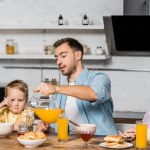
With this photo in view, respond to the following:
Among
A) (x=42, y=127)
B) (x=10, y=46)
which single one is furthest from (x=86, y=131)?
(x=10, y=46)

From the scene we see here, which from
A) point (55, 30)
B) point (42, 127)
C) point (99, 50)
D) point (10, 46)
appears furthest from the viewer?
point (55, 30)

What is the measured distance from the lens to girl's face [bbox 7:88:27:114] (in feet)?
9.29

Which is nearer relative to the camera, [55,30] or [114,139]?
[114,139]

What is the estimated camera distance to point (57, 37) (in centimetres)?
484

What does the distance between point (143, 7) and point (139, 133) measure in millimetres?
2670

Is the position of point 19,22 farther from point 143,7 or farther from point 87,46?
point 143,7

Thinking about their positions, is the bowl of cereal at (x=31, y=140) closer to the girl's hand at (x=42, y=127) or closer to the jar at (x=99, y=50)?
the girl's hand at (x=42, y=127)

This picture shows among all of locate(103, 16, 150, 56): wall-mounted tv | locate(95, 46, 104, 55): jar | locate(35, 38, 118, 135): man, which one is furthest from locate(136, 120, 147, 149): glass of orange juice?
locate(95, 46, 104, 55): jar

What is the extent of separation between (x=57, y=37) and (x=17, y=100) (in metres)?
2.11

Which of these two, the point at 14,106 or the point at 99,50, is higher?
the point at 99,50

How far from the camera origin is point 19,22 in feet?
16.0

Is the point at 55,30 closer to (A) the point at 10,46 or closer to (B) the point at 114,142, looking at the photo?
(A) the point at 10,46

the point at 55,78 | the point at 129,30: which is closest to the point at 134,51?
the point at 129,30

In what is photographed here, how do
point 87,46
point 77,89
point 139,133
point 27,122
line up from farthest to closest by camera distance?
point 87,46
point 27,122
point 77,89
point 139,133
